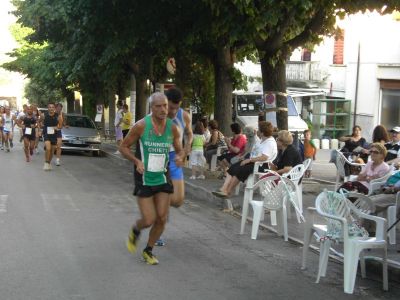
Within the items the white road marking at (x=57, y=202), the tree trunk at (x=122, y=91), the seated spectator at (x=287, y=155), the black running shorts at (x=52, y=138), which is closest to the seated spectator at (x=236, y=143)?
the seated spectator at (x=287, y=155)

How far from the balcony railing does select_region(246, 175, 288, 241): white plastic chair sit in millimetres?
25074

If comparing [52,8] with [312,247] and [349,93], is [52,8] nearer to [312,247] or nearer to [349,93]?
[312,247]

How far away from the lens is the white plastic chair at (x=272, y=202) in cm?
913

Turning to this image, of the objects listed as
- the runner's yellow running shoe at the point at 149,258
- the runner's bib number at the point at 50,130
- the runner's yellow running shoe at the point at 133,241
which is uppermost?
the runner's bib number at the point at 50,130

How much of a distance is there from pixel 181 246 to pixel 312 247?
1694 mm

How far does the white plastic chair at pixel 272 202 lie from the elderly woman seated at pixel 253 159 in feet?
5.03

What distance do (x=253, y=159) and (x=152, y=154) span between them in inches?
167

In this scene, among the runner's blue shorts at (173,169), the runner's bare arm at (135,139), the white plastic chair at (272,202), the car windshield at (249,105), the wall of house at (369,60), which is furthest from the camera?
the wall of house at (369,60)

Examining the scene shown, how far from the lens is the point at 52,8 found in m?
17.6

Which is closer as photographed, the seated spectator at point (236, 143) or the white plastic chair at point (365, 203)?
the white plastic chair at point (365, 203)

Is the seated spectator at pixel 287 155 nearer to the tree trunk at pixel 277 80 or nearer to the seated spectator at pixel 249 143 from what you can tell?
the seated spectator at pixel 249 143

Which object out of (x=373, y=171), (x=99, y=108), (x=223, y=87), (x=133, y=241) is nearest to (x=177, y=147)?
(x=133, y=241)

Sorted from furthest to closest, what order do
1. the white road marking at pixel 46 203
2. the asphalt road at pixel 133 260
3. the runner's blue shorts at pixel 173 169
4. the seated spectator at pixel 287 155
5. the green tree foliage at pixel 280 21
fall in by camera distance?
the green tree foliage at pixel 280 21
the white road marking at pixel 46 203
the seated spectator at pixel 287 155
the runner's blue shorts at pixel 173 169
the asphalt road at pixel 133 260

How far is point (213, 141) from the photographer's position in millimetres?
16344
